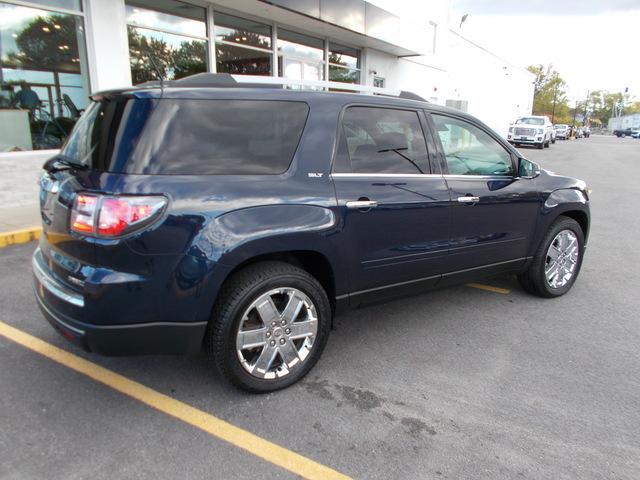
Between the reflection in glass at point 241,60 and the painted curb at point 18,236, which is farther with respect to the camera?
the reflection in glass at point 241,60

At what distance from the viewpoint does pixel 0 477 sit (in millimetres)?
2307

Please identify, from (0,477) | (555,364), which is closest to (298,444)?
(0,477)

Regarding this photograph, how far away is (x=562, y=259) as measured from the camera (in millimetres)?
4785

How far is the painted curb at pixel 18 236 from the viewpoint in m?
6.10

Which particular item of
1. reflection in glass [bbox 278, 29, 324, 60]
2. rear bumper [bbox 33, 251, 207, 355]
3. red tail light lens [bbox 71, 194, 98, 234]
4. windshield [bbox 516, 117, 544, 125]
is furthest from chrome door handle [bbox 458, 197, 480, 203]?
windshield [bbox 516, 117, 544, 125]

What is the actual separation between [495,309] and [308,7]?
30.6 feet

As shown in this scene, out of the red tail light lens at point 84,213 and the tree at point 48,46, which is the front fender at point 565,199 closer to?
the red tail light lens at point 84,213

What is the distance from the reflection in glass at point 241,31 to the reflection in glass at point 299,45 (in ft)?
1.72

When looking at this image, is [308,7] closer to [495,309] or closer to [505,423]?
[495,309]

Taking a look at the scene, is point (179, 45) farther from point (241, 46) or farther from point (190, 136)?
point (190, 136)

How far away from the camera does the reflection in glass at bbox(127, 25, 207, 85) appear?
368 inches

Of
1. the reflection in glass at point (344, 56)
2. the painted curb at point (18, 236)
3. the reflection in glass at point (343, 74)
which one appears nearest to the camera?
the painted curb at point (18, 236)

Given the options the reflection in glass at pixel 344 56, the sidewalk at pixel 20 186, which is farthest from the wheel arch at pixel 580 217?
the reflection in glass at pixel 344 56

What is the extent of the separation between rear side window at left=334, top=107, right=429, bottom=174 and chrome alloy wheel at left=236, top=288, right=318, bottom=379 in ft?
2.91
